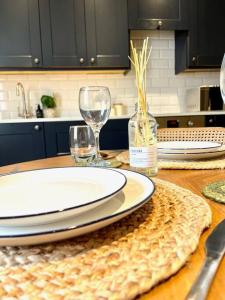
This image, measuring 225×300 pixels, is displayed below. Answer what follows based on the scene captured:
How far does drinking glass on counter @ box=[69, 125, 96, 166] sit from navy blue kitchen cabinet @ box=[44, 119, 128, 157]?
1.46m

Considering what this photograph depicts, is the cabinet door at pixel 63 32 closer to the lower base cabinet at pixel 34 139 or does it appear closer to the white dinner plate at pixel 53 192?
the lower base cabinet at pixel 34 139

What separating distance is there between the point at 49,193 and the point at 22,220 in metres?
0.13

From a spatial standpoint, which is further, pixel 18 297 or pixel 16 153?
pixel 16 153

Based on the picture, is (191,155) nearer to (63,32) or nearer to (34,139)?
(34,139)

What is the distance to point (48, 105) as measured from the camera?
2594 millimetres

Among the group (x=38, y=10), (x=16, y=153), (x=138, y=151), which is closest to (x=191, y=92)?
(x=38, y=10)

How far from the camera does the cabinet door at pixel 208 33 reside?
259cm

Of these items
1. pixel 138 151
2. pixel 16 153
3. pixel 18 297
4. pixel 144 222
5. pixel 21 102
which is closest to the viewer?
pixel 18 297

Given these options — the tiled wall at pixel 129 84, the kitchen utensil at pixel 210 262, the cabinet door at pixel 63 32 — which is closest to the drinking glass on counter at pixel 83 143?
the kitchen utensil at pixel 210 262

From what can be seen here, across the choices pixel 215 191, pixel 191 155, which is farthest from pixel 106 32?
pixel 215 191

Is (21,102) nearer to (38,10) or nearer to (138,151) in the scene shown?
(38,10)

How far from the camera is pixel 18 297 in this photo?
0.23 meters

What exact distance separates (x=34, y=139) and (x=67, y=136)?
268 millimetres

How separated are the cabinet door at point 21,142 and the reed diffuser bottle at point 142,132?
5.55ft
